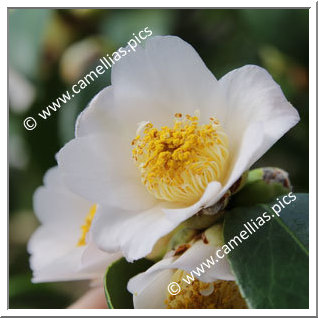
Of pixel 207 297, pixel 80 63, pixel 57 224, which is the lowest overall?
pixel 207 297

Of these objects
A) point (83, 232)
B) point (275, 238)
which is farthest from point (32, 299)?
point (275, 238)

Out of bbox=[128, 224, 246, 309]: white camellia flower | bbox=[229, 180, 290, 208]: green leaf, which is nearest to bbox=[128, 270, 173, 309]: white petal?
bbox=[128, 224, 246, 309]: white camellia flower

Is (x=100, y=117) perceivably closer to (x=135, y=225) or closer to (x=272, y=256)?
(x=135, y=225)

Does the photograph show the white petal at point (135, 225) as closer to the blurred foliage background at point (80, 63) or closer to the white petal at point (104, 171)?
the white petal at point (104, 171)

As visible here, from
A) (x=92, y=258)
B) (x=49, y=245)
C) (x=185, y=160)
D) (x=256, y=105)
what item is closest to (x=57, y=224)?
(x=49, y=245)

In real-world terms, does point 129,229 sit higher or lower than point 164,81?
lower
